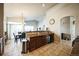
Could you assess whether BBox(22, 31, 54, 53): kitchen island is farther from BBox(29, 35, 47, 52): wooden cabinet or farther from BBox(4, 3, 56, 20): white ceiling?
BBox(4, 3, 56, 20): white ceiling

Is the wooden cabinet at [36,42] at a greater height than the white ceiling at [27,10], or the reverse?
the white ceiling at [27,10]

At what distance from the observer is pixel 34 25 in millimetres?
3006

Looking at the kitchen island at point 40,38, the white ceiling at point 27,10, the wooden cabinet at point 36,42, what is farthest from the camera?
the wooden cabinet at point 36,42

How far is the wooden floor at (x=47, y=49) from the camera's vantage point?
A: 277 cm

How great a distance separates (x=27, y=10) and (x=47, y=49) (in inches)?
38.0

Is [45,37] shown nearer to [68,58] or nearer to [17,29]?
[17,29]

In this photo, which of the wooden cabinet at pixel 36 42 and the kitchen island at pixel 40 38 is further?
the wooden cabinet at pixel 36 42

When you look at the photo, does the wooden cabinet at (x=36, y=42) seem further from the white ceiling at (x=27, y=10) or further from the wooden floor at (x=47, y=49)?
the white ceiling at (x=27, y=10)

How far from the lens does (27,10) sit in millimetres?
2955

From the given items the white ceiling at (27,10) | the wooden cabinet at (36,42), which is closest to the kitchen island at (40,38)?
the wooden cabinet at (36,42)

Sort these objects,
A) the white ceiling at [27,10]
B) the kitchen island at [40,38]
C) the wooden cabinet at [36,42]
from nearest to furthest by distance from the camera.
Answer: the white ceiling at [27,10] → the kitchen island at [40,38] → the wooden cabinet at [36,42]

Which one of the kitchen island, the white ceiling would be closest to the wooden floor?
the kitchen island

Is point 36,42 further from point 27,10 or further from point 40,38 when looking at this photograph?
point 27,10

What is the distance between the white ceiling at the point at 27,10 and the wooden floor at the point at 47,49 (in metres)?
0.62
